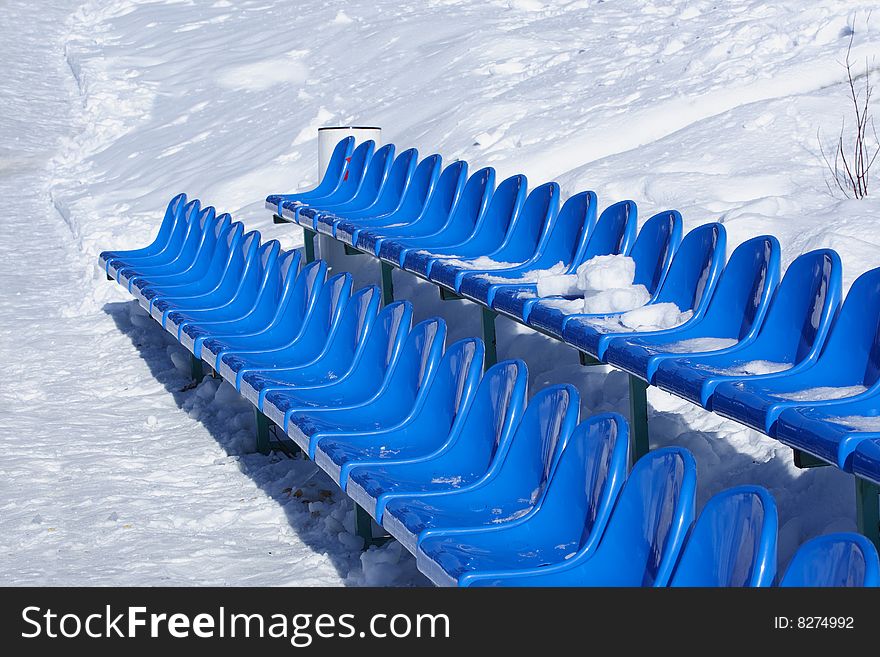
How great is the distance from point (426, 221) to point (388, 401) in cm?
181

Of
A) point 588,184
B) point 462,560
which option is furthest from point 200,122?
point 462,560

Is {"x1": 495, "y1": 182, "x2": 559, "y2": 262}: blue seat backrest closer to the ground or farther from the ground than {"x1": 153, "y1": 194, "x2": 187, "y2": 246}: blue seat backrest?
farther from the ground

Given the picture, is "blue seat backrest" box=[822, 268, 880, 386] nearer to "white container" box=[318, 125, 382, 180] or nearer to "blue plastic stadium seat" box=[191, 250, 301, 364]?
"blue plastic stadium seat" box=[191, 250, 301, 364]

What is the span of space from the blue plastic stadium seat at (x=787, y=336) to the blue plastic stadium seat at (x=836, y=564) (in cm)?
101

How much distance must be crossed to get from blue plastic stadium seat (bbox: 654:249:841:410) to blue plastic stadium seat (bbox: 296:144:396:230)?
10.8 ft

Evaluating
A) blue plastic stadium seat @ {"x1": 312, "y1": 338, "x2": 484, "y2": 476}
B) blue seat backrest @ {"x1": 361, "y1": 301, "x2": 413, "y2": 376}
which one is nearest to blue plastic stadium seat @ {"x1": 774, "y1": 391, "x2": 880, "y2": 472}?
blue plastic stadium seat @ {"x1": 312, "y1": 338, "x2": 484, "y2": 476}

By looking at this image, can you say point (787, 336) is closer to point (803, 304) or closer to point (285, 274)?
point (803, 304)

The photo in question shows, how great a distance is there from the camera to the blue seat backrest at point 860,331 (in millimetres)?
3070

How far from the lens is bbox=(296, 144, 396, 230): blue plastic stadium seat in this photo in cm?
650

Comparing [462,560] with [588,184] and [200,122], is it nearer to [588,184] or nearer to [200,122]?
[588,184]

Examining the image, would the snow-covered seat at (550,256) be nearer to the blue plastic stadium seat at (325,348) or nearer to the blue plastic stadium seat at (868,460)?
the blue plastic stadium seat at (325,348)

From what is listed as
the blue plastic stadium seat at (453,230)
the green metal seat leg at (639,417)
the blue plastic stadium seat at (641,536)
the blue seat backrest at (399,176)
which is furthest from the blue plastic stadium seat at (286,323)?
the blue plastic stadium seat at (641,536)

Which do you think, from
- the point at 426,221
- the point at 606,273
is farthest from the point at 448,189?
the point at 606,273

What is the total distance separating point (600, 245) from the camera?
4.54 meters
